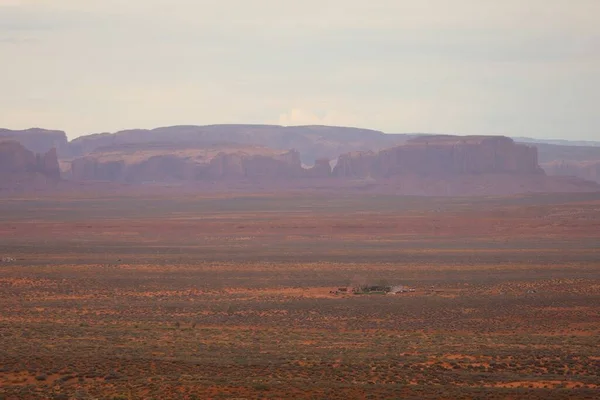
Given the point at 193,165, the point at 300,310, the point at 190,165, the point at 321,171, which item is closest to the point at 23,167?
the point at 190,165

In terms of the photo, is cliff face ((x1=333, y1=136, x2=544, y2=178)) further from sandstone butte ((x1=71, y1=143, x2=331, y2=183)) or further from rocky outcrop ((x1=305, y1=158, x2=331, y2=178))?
sandstone butte ((x1=71, y1=143, x2=331, y2=183))

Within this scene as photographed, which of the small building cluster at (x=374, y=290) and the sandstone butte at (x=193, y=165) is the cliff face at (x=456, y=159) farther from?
the small building cluster at (x=374, y=290)

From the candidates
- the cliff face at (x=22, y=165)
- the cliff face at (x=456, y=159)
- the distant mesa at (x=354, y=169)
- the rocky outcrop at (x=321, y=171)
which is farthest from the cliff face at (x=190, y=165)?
the cliff face at (x=22, y=165)

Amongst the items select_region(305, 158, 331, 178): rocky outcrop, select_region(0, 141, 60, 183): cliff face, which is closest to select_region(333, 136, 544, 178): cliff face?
select_region(305, 158, 331, 178): rocky outcrop

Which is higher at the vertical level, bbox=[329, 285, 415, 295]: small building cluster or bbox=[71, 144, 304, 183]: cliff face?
bbox=[71, 144, 304, 183]: cliff face

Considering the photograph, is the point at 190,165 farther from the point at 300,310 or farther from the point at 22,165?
the point at 300,310

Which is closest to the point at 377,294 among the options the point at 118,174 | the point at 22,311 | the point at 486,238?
the point at 22,311
